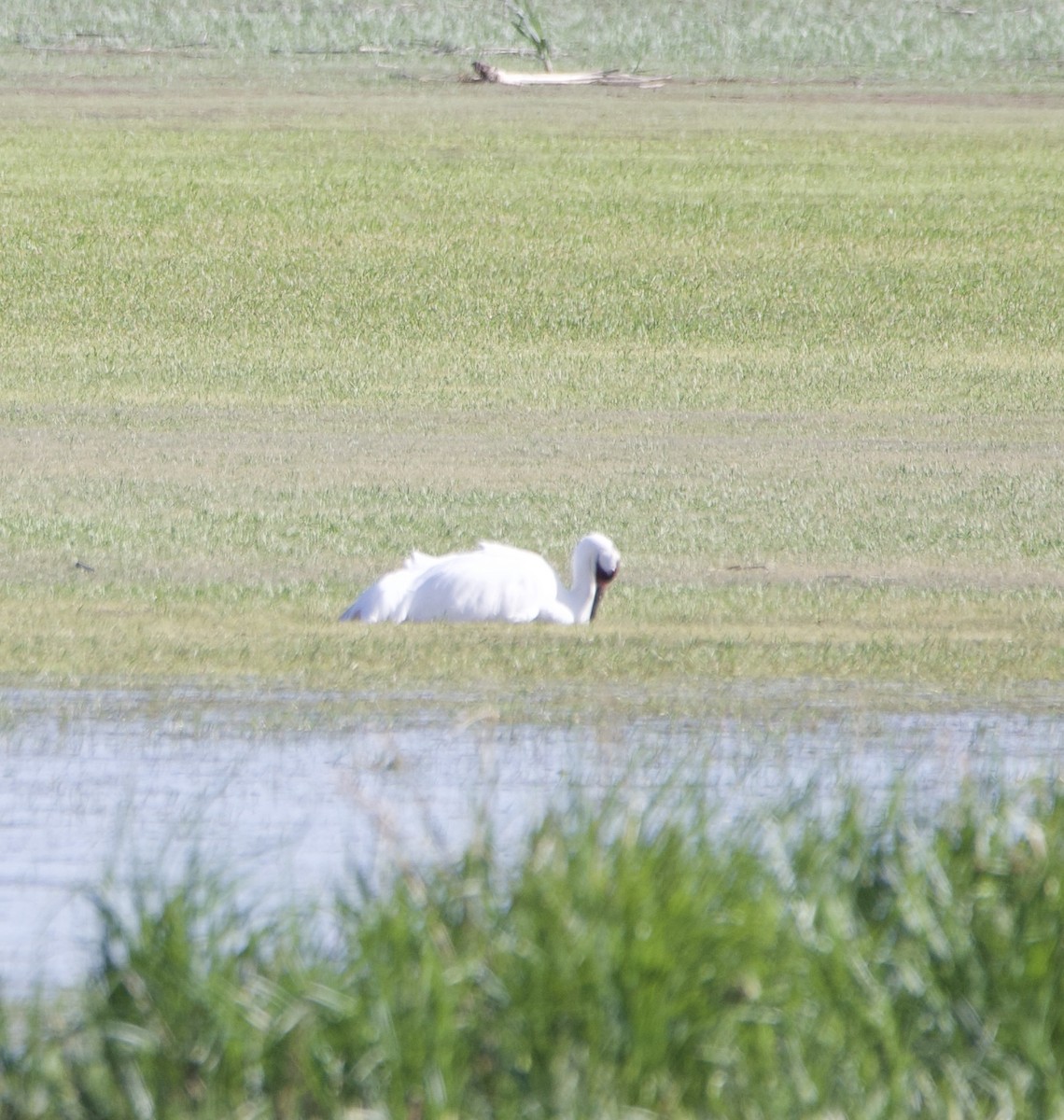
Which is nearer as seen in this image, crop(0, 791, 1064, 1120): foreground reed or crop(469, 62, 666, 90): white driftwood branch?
crop(0, 791, 1064, 1120): foreground reed

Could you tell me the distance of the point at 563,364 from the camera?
84.8 ft

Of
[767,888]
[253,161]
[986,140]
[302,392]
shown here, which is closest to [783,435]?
[302,392]

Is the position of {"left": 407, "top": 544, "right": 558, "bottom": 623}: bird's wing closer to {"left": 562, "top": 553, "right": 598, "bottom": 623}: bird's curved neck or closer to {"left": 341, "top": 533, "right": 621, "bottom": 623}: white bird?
{"left": 341, "top": 533, "right": 621, "bottom": 623}: white bird

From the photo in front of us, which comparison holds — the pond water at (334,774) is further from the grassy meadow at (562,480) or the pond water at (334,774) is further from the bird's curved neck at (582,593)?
the bird's curved neck at (582,593)

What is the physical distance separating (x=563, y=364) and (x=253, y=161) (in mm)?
13191

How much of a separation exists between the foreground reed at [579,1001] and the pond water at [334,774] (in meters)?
0.37

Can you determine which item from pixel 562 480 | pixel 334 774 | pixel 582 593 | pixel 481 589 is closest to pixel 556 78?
pixel 562 480

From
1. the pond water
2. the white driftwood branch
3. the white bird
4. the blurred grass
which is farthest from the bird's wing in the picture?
the blurred grass

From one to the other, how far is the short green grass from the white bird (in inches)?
11.7

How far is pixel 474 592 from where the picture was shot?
12609 mm

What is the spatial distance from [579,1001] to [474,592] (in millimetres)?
6473

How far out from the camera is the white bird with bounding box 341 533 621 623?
1259 centimetres

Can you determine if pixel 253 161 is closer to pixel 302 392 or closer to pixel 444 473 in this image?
pixel 302 392

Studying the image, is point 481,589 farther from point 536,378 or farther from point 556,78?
point 556,78
